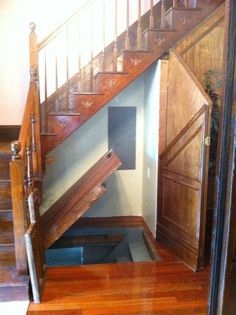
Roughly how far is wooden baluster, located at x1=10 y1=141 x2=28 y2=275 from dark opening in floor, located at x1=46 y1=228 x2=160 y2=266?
146 centimetres

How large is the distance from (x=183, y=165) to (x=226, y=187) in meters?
2.09

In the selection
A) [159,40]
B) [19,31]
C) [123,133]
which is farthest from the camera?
[123,133]

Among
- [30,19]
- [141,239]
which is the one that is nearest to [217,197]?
[141,239]

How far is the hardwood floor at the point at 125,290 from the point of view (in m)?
2.28

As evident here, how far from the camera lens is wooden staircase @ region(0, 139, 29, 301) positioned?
2346 mm

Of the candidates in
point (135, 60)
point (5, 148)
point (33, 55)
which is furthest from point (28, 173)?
point (135, 60)

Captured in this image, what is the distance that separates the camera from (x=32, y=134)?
2852mm

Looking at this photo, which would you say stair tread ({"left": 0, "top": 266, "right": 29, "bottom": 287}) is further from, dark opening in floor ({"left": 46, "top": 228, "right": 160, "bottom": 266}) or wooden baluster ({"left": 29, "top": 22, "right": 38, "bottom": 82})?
wooden baluster ({"left": 29, "top": 22, "right": 38, "bottom": 82})

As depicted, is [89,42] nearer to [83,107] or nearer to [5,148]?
[83,107]

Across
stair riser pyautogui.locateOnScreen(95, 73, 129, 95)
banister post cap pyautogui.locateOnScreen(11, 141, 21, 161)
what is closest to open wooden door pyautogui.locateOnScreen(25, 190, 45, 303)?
banister post cap pyautogui.locateOnScreen(11, 141, 21, 161)

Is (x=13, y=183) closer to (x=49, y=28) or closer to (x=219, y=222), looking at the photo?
(x=219, y=222)

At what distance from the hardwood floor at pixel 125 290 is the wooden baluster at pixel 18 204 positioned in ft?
1.19

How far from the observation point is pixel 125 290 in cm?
253

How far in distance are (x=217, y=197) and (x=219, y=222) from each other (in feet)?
0.26
